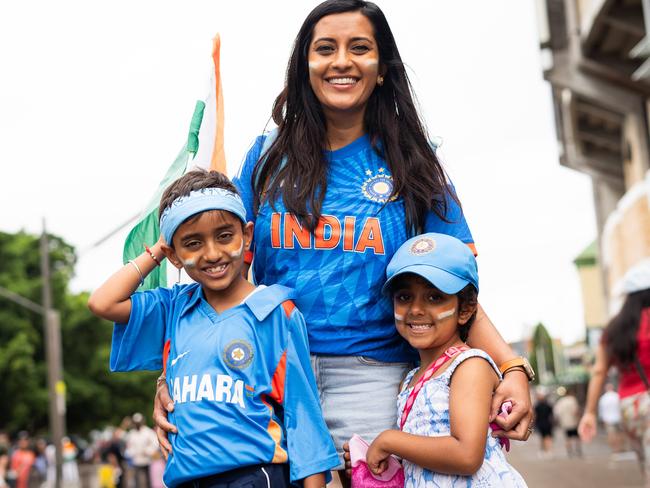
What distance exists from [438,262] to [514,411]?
1.62 ft

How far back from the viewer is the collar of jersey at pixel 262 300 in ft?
10.6

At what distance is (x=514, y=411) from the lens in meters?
3.24

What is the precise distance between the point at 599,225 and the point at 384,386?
1779 inches

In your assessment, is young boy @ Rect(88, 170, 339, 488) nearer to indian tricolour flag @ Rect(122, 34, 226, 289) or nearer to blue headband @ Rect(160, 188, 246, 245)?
blue headband @ Rect(160, 188, 246, 245)

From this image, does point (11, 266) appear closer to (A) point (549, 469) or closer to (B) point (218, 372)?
(A) point (549, 469)

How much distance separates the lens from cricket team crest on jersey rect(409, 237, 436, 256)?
132 inches

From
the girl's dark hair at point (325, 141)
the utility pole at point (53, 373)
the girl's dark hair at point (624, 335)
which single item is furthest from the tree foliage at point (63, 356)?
the girl's dark hair at point (325, 141)

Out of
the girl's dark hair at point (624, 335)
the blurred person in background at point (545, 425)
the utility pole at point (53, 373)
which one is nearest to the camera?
the girl's dark hair at point (624, 335)

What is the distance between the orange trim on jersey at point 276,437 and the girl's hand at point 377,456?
10.1 inches

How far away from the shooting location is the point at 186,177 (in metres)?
3.46

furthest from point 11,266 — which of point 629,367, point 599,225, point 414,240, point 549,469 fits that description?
point 414,240

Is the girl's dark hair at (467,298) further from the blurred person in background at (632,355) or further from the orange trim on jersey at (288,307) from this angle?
the blurred person in background at (632,355)

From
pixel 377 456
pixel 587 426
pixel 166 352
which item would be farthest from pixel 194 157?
pixel 587 426

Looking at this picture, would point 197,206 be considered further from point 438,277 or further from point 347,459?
point 347,459
